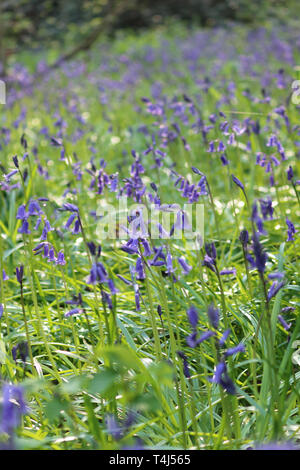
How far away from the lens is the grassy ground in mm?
1734

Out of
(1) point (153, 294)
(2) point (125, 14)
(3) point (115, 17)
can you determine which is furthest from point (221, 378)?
(2) point (125, 14)

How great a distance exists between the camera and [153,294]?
3104 mm

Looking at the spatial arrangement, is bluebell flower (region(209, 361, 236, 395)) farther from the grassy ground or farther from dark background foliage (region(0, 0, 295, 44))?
dark background foliage (region(0, 0, 295, 44))

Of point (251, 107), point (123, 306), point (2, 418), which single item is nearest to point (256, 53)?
point (251, 107)

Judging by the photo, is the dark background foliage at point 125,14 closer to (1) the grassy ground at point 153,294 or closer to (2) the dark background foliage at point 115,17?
(2) the dark background foliage at point 115,17

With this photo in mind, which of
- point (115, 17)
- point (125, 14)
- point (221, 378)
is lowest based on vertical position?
point (221, 378)

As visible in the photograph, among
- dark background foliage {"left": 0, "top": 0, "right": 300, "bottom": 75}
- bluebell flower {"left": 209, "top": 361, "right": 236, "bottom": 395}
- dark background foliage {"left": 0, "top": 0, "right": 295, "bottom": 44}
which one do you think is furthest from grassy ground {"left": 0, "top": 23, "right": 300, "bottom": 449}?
dark background foliage {"left": 0, "top": 0, "right": 295, "bottom": 44}

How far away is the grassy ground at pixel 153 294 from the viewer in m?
1.73

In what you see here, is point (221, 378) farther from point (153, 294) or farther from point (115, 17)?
point (115, 17)

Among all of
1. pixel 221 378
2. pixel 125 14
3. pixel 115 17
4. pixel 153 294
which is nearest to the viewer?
pixel 221 378

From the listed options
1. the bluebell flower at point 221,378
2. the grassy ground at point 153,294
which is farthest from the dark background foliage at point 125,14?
the bluebell flower at point 221,378

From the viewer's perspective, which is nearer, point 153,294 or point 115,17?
point 153,294

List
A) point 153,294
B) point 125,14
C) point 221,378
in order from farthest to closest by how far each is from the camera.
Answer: point 125,14, point 153,294, point 221,378
